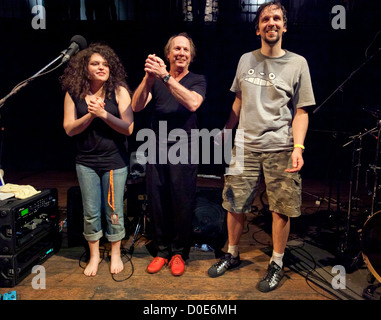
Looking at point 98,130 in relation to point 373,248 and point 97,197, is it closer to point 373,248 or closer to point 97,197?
point 97,197

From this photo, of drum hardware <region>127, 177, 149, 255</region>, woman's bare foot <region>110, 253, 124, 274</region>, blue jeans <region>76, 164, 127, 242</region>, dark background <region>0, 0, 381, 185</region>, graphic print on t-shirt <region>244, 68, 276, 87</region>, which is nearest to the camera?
graphic print on t-shirt <region>244, 68, 276, 87</region>

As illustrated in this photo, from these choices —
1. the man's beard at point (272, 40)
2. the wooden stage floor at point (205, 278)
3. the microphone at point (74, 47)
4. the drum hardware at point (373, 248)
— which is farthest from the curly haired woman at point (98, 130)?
the drum hardware at point (373, 248)

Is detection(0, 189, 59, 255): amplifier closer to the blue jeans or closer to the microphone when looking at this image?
the blue jeans

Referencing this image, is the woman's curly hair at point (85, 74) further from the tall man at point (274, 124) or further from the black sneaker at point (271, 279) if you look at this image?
the black sneaker at point (271, 279)

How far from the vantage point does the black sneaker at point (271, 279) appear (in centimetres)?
195

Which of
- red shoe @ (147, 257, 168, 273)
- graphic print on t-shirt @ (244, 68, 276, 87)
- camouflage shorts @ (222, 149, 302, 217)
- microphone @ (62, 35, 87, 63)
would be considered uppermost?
microphone @ (62, 35, 87, 63)

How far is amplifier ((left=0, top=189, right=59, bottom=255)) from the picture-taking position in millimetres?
1950

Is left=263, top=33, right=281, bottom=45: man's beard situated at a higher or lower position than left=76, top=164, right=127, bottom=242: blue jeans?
higher

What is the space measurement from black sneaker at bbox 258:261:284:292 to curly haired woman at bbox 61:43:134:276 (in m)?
1.19

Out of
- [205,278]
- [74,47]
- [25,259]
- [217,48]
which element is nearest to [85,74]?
[74,47]

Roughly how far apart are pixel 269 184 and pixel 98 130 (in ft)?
4.51

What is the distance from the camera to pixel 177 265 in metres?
2.20

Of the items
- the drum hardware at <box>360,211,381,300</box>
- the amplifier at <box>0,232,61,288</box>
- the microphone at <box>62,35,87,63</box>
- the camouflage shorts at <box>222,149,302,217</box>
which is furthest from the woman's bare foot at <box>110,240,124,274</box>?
the drum hardware at <box>360,211,381,300</box>
